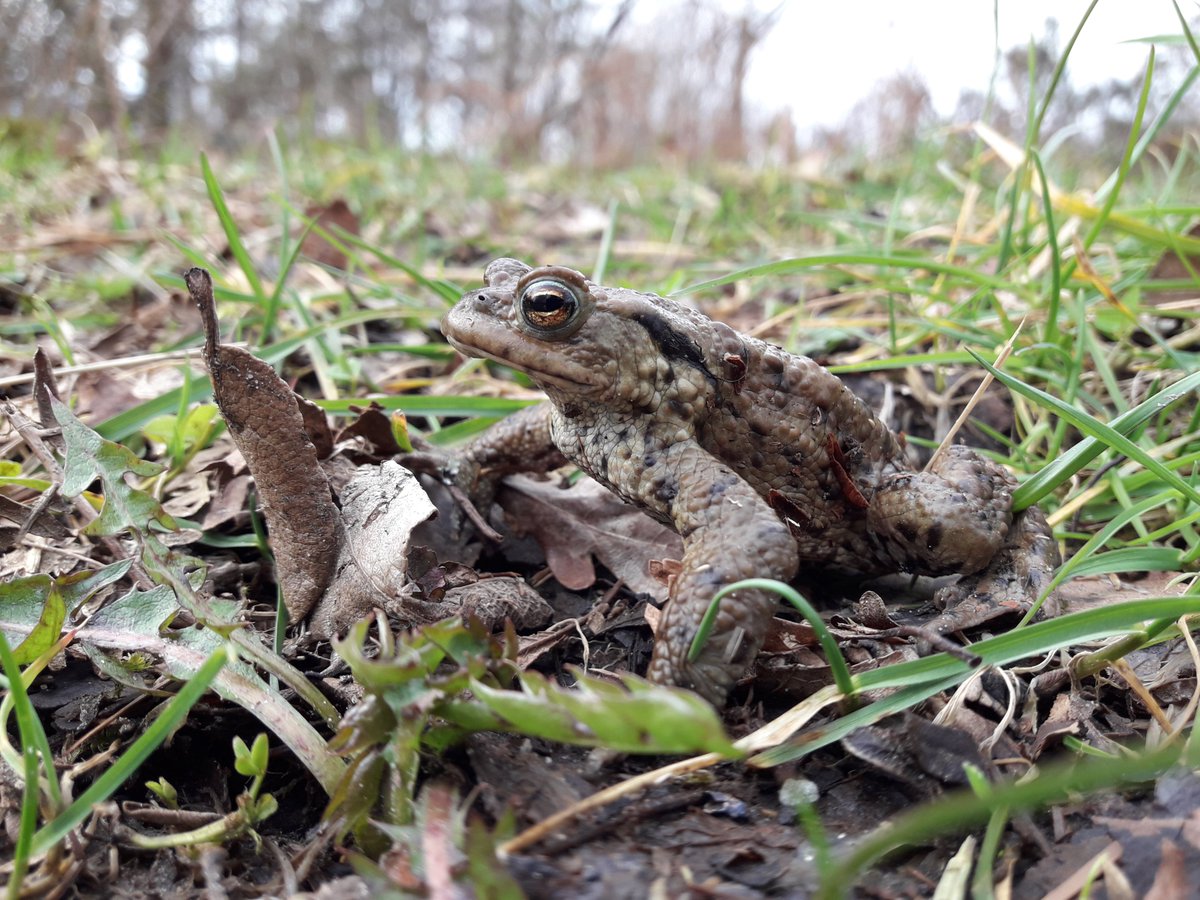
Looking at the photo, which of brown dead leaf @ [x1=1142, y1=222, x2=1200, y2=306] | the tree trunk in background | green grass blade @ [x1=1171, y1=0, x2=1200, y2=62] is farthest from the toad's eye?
the tree trunk in background

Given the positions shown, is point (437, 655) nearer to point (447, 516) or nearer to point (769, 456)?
point (447, 516)

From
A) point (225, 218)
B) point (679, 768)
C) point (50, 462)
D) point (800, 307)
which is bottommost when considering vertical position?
point (679, 768)

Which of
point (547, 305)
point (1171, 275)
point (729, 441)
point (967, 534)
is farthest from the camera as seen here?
point (1171, 275)

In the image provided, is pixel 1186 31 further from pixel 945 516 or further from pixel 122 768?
pixel 122 768

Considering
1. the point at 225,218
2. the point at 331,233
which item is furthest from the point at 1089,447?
the point at 331,233

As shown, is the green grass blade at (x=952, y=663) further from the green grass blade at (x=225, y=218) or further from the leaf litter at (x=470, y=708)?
the green grass blade at (x=225, y=218)

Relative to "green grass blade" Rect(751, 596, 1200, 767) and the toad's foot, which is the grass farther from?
the toad's foot

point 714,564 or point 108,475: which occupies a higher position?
point 108,475
